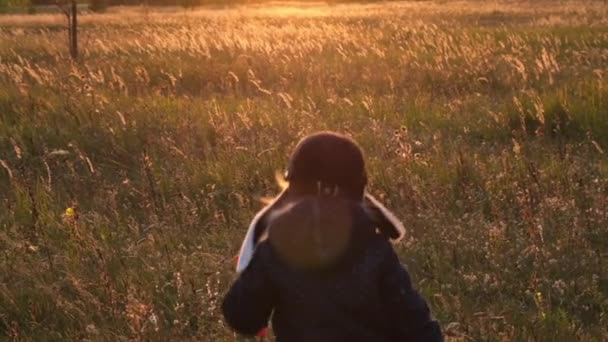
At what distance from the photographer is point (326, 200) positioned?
6.91 feet

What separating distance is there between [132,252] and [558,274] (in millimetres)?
2446

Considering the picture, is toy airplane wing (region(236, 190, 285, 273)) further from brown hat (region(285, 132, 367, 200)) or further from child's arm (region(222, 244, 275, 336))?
brown hat (region(285, 132, 367, 200))

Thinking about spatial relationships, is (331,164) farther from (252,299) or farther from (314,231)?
(252,299)

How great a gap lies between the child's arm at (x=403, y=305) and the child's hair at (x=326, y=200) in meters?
0.11

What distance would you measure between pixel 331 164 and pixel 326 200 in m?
0.10

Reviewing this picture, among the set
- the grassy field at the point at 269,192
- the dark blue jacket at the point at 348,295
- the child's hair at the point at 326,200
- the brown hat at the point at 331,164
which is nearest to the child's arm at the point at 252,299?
the dark blue jacket at the point at 348,295

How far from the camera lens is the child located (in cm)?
211

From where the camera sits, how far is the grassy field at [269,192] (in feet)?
12.5

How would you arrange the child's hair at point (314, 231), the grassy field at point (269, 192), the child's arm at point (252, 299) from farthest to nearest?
1. the grassy field at point (269, 192)
2. the child's arm at point (252, 299)
3. the child's hair at point (314, 231)

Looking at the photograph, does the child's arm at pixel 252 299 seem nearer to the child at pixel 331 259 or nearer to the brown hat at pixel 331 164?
the child at pixel 331 259

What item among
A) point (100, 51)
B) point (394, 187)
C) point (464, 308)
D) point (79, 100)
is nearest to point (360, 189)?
point (464, 308)

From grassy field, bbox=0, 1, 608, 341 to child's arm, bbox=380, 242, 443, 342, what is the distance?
0.99m

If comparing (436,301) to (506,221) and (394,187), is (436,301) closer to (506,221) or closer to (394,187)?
(506,221)

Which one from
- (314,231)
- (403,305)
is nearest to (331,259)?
(314,231)
